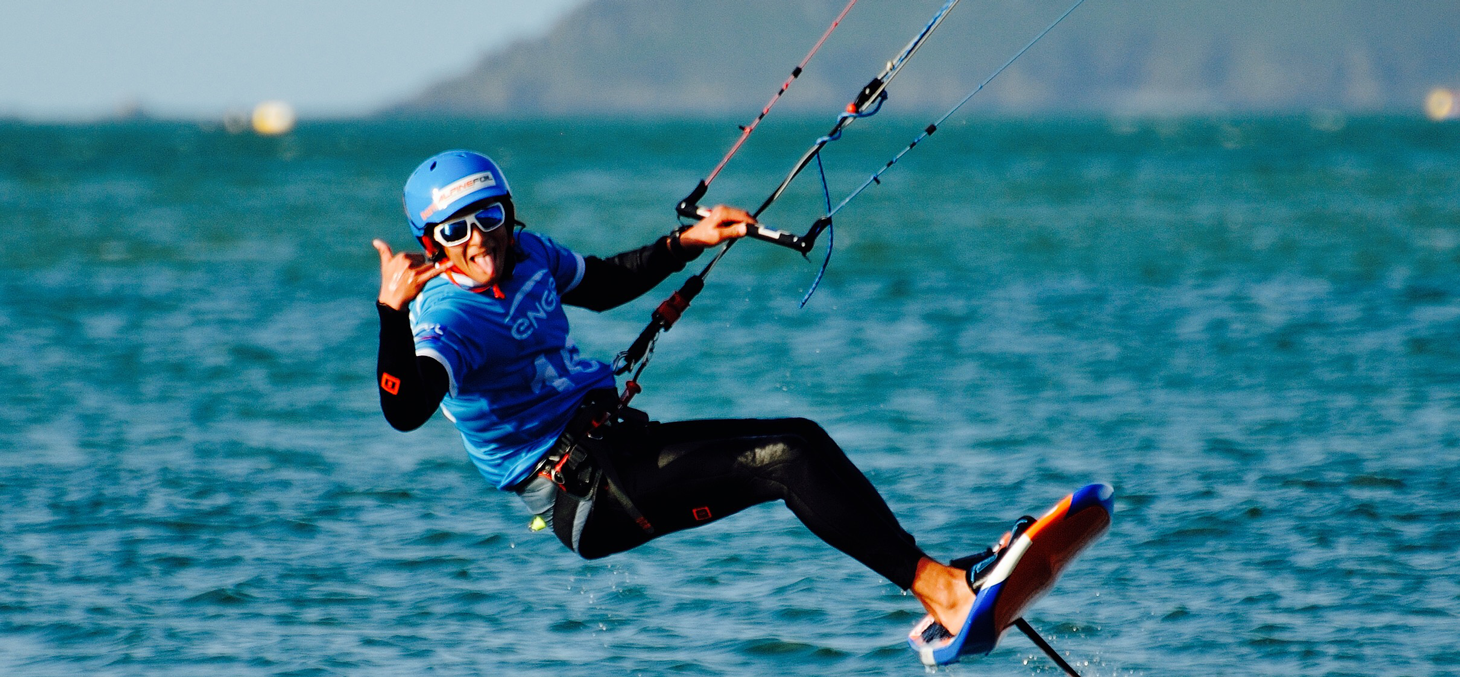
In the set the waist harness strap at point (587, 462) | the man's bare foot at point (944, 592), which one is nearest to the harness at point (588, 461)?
the waist harness strap at point (587, 462)

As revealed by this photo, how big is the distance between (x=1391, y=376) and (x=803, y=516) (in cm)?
1036

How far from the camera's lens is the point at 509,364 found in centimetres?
580

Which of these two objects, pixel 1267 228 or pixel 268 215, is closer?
pixel 1267 228

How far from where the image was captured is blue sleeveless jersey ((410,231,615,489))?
5.63 metres

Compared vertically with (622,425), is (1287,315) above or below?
above

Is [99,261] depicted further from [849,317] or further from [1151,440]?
[1151,440]

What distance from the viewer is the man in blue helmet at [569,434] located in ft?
18.7

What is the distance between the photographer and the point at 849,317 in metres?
20.7

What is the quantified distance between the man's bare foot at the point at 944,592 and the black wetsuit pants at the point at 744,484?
4 cm

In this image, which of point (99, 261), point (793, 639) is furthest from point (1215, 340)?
point (99, 261)

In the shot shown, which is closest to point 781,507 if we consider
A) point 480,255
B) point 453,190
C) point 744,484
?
point 744,484

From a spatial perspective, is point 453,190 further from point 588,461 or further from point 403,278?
point 588,461

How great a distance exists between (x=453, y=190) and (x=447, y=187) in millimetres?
23

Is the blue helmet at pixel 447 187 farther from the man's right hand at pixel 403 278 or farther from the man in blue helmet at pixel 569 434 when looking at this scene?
the man's right hand at pixel 403 278
